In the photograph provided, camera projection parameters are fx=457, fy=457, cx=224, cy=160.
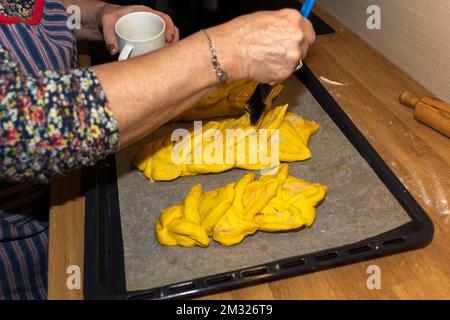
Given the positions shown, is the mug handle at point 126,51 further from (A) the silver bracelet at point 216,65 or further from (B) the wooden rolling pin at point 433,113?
(B) the wooden rolling pin at point 433,113

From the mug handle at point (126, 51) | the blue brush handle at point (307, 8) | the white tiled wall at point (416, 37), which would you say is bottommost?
the white tiled wall at point (416, 37)

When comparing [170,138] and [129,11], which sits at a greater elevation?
[129,11]

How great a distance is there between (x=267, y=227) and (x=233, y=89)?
0.40 meters

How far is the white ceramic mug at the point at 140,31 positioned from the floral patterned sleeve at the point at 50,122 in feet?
0.84

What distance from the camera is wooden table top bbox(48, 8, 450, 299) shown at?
78cm

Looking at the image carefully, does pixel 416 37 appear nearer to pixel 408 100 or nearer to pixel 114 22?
pixel 408 100

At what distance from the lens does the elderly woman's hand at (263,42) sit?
29.3 inches

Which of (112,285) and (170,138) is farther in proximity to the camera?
(170,138)

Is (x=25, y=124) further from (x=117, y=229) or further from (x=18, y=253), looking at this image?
(x=18, y=253)

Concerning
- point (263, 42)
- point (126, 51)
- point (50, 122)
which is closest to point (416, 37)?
point (263, 42)

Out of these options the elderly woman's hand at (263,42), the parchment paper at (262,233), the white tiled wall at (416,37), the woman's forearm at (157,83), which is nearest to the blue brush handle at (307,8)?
the elderly woman's hand at (263,42)

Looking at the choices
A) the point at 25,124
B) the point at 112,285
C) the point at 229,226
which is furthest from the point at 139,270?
the point at 25,124

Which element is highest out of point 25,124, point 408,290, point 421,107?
point 25,124

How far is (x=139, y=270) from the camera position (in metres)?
0.81
